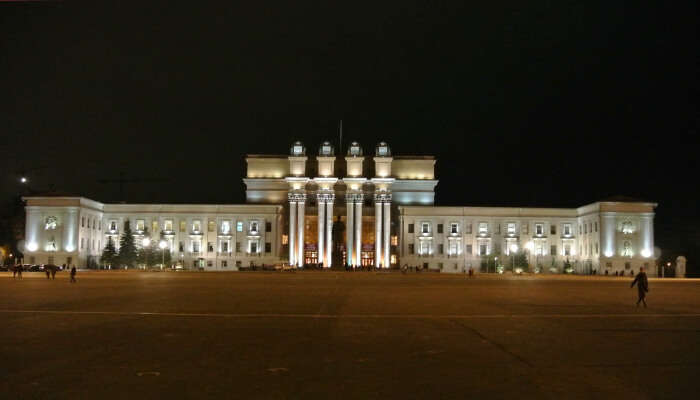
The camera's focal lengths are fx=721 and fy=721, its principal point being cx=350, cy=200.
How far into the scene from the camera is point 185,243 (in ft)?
347

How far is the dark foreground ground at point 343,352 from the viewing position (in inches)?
424

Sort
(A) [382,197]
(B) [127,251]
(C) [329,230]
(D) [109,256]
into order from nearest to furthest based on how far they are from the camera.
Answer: (B) [127,251], (D) [109,256], (C) [329,230], (A) [382,197]

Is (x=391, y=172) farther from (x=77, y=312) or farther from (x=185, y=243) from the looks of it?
(x=77, y=312)

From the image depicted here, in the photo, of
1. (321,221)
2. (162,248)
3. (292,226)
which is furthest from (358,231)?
(162,248)

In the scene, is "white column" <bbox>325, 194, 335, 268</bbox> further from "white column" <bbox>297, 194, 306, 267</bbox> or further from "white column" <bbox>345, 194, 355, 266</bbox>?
"white column" <bbox>297, 194, 306, 267</bbox>

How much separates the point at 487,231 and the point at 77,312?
88.1 metres

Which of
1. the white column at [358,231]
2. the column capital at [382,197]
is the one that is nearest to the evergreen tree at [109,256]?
the white column at [358,231]

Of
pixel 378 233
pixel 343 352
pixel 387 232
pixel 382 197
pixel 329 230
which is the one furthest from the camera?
pixel 382 197

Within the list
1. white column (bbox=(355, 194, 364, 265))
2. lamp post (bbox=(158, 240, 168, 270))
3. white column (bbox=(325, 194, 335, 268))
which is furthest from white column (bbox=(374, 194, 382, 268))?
lamp post (bbox=(158, 240, 168, 270))

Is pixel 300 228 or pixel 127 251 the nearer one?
pixel 127 251

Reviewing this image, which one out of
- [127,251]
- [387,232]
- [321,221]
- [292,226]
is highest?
[321,221]

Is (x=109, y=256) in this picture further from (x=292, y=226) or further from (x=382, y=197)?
(x=382, y=197)

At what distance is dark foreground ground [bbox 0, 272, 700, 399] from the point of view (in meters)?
10.8

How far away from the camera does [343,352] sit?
14.5 meters
